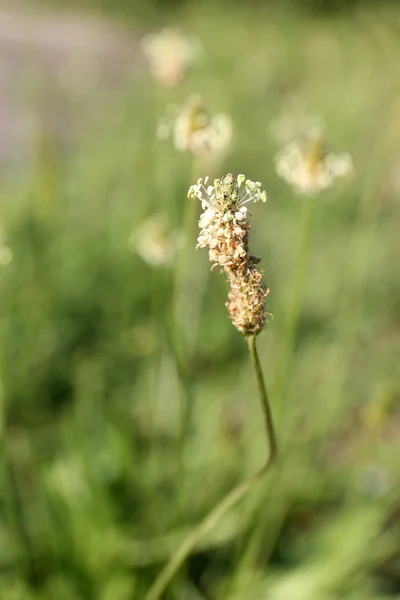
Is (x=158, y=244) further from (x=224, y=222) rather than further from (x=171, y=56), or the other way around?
(x=224, y=222)

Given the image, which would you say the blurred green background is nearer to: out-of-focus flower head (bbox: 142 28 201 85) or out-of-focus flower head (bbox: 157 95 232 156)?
out-of-focus flower head (bbox: 157 95 232 156)

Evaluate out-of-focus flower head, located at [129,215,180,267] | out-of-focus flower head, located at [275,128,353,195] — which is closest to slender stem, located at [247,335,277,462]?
out-of-focus flower head, located at [275,128,353,195]

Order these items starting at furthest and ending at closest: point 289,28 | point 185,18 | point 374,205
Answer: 1. point 185,18
2. point 289,28
3. point 374,205

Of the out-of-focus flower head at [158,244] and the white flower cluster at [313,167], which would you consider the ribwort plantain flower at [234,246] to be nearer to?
the white flower cluster at [313,167]

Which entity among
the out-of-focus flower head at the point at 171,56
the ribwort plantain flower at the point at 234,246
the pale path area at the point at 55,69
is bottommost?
the ribwort plantain flower at the point at 234,246

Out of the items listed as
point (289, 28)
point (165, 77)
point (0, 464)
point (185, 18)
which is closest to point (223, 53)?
point (289, 28)

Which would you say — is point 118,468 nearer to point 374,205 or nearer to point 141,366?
point 141,366

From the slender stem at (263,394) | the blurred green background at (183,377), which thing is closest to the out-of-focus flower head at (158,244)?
the blurred green background at (183,377)
